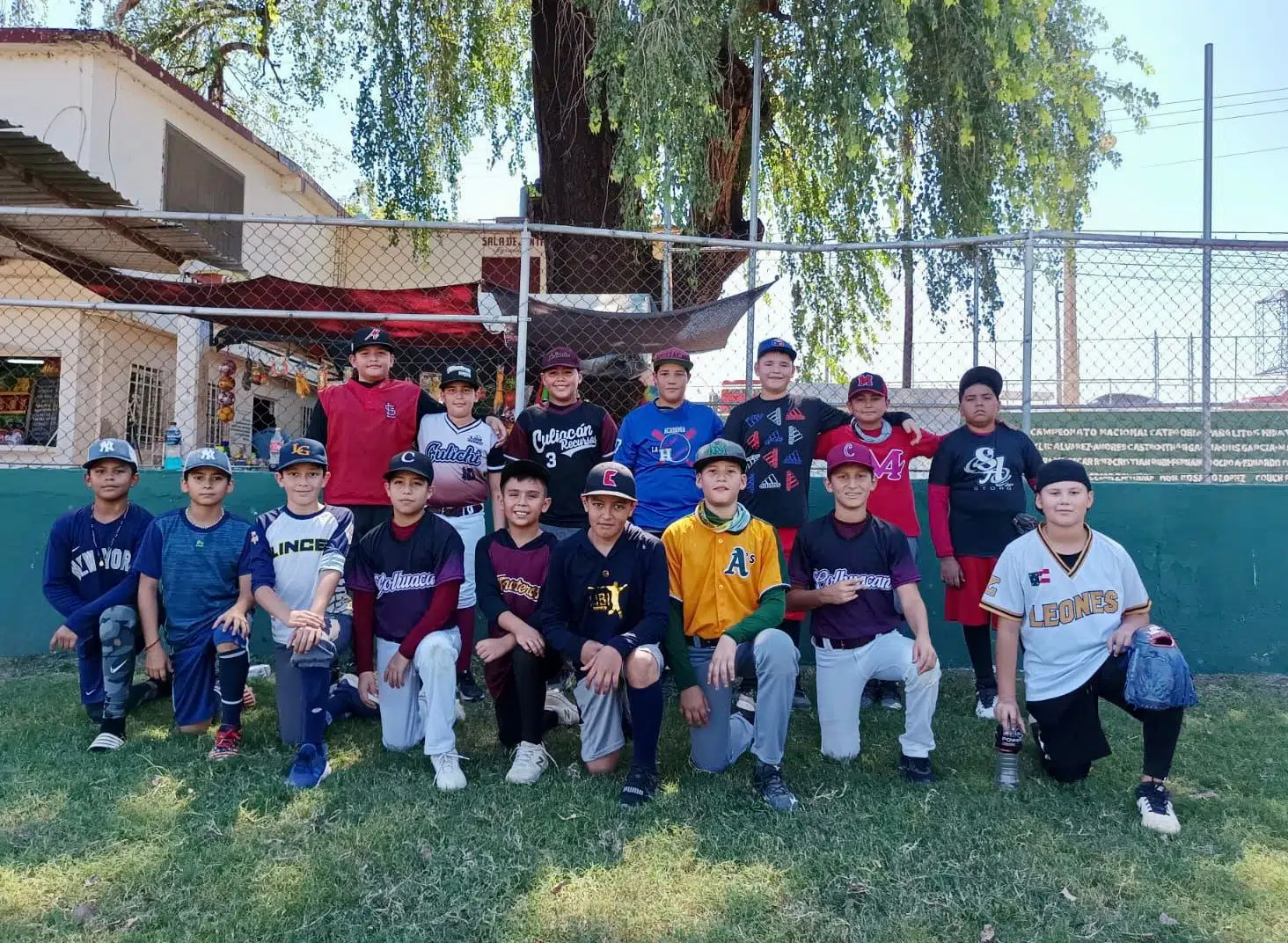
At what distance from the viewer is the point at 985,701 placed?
4809 millimetres

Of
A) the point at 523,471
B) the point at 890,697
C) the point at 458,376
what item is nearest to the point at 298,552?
the point at 523,471

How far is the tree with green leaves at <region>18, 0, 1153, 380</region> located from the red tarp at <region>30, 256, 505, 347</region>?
1197 mm

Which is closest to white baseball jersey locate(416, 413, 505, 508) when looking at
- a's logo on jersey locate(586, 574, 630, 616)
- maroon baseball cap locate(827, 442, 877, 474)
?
a's logo on jersey locate(586, 574, 630, 616)

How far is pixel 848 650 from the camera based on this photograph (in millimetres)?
4055

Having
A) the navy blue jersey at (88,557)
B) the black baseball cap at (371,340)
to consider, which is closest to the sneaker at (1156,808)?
the black baseball cap at (371,340)

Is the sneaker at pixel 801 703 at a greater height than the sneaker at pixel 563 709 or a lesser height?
lesser

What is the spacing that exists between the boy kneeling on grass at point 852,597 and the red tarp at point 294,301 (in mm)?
3208

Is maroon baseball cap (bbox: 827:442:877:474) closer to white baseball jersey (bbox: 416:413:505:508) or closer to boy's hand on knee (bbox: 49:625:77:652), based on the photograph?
white baseball jersey (bbox: 416:413:505:508)

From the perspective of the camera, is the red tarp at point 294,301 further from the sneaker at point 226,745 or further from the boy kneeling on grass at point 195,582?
the sneaker at point 226,745

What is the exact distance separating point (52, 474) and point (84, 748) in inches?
114

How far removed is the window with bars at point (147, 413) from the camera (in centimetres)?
948

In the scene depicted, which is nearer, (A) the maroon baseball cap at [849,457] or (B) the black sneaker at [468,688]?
(A) the maroon baseball cap at [849,457]

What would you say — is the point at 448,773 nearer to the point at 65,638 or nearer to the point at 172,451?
the point at 65,638

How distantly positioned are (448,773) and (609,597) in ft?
3.27
